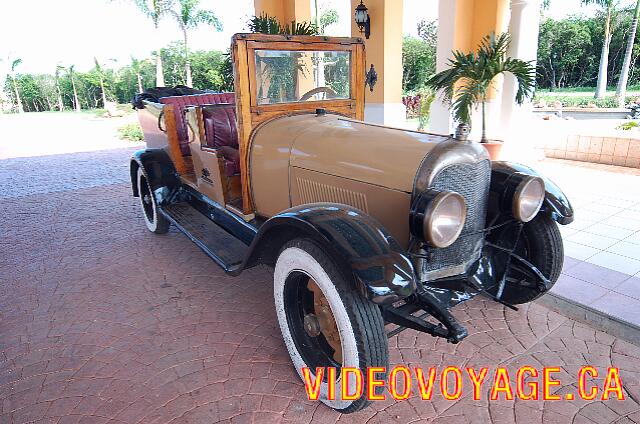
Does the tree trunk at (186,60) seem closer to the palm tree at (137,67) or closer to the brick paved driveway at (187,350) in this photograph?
the palm tree at (137,67)

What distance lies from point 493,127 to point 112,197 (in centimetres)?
589

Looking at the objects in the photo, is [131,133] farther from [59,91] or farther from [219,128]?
[59,91]

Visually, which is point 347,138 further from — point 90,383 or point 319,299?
point 90,383

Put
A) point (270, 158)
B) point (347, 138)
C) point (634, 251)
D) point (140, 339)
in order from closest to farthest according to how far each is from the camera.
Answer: point (347, 138), point (140, 339), point (270, 158), point (634, 251)

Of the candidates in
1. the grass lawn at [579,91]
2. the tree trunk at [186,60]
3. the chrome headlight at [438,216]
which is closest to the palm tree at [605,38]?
the grass lawn at [579,91]

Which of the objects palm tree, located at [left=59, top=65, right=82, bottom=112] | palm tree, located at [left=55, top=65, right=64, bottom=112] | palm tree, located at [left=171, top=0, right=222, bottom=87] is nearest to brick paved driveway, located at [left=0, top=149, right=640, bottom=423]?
palm tree, located at [left=171, top=0, right=222, bottom=87]

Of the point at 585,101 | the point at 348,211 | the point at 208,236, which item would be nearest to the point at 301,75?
the point at 208,236

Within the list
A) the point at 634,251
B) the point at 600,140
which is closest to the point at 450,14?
the point at 600,140

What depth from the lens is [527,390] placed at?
2102mm

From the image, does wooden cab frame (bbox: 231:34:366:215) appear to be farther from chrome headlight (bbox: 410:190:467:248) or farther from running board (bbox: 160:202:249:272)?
chrome headlight (bbox: 410:190:467:248)

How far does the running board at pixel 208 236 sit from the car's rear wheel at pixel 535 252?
1572 millimetres

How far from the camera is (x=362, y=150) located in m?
2.31

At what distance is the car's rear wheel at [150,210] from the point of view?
14.0 ft

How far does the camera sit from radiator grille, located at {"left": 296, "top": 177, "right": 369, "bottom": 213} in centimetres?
229
